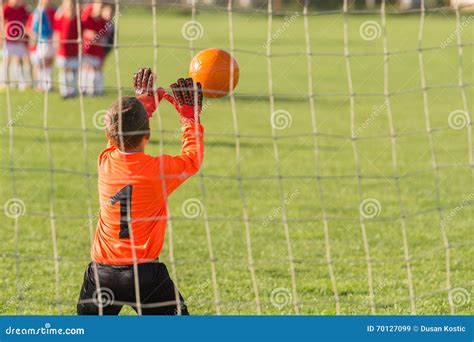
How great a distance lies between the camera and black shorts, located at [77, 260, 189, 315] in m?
4.39

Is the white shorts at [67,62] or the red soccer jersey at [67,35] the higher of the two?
the red soccer jersey at [67,35]

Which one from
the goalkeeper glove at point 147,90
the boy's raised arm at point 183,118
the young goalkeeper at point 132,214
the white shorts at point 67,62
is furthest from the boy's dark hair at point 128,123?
the white shorts at point 67,62

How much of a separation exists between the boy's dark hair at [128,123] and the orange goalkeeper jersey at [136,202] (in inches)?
3.1

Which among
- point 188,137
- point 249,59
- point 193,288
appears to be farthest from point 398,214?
point 249,59

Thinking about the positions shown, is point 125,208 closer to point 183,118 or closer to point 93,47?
point 183,118

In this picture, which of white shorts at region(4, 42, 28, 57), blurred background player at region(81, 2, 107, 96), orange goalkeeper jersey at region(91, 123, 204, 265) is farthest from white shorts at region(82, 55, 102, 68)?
orange goalkeeper jersey at region(91, 123, 204, 265)

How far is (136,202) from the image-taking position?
4395 mm

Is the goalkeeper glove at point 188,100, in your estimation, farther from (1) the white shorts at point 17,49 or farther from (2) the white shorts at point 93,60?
(1) the white shorts at point 17,49

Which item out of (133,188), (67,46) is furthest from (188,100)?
(67,46)

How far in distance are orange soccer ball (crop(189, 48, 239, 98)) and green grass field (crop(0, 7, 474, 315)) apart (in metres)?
0.22

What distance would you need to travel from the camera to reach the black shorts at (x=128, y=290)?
4.39 m

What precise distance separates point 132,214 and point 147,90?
29.3 inches

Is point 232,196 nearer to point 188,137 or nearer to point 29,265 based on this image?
point 29,265

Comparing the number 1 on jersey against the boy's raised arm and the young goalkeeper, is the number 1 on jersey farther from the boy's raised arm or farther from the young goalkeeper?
the boy's raised arm
